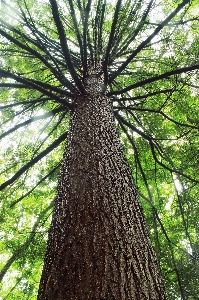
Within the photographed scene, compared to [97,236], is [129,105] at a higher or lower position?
Answer: higher

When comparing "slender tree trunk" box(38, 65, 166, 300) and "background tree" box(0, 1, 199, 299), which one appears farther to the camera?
"background tree" box(0, 1, 199, 299)

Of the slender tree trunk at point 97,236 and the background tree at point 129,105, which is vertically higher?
the background tree at point 129,105

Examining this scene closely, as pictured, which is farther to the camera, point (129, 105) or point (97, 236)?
point (129, 105)

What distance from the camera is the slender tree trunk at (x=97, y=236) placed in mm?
1258

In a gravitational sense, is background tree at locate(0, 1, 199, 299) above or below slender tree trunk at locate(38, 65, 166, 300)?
above

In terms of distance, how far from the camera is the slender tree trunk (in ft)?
4.13

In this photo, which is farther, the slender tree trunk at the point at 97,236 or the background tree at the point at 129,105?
the background tree at the point at 129,105

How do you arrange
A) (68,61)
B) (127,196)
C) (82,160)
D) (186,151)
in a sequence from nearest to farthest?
(127,196) → (82,160) → (68,61) → (186,151)

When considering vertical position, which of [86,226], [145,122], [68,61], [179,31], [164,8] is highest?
[164,8]

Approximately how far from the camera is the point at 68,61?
2.47m

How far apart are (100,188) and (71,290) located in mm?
713

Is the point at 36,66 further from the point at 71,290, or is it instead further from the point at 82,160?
the point at 71,290

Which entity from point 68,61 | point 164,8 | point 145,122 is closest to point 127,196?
point 68,61

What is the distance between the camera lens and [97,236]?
1464mm
